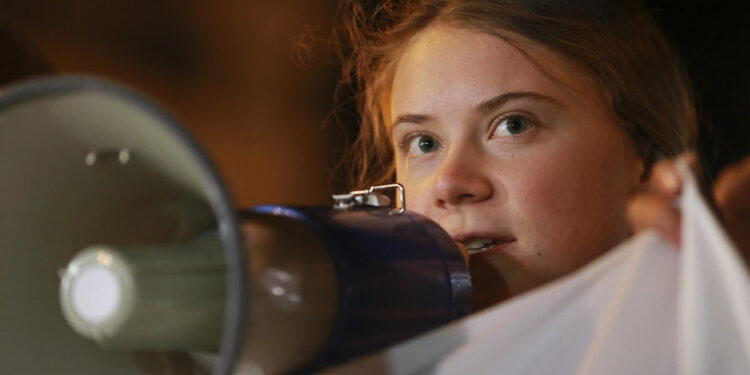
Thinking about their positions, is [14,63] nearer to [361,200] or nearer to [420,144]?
[420,144]

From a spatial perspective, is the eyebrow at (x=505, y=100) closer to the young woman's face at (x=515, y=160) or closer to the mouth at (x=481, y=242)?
the young woman's face at (x=515, y=160)

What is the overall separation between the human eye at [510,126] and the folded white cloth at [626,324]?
1.35 ft

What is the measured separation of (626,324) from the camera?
0.57m

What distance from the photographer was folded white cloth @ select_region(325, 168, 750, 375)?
1.75 feet

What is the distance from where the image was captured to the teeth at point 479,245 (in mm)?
958

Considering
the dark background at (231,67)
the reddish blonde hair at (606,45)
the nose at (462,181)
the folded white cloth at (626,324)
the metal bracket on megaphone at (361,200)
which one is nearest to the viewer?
the folded white cloth at (626,324)

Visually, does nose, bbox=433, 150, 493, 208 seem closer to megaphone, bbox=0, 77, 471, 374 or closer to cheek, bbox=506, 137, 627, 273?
cheek, bbox=506, 137, 627, 273

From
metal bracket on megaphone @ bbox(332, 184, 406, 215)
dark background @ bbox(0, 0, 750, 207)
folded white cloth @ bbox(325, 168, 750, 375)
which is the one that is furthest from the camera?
dark background @ bbox(0, 0, 750, 207)

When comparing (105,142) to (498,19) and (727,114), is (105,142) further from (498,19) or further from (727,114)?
(727,114)

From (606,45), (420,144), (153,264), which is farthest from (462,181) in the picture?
(153,264)

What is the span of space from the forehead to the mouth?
0.17 metres

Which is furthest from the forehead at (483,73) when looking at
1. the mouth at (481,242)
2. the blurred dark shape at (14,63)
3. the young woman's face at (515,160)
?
the blurred dark shape at (14,63)

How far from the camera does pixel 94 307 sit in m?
0.55

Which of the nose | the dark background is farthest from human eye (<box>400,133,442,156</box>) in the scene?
the dark background
